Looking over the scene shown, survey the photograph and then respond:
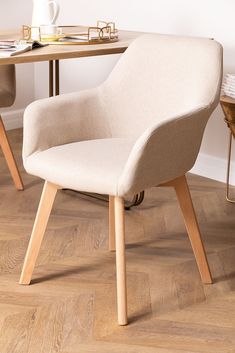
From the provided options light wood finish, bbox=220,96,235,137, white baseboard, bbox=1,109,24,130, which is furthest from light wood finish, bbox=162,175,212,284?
white baseboard, bbox=1,109,24,130

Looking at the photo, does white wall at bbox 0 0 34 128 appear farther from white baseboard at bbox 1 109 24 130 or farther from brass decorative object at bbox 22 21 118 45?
brass decorative object at bbox 22 21 118 45

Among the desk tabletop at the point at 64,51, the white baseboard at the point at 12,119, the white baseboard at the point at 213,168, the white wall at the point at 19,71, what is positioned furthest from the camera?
the white baseboard at the point at 12,119

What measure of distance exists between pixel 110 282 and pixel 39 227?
301 mm

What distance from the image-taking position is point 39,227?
91.0 inches

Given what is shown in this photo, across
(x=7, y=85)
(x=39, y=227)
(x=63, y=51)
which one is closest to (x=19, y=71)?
(x=7, y=85)

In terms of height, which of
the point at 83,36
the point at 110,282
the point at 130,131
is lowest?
the point at 110,282

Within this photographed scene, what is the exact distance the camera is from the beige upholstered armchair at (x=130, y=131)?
2113mm

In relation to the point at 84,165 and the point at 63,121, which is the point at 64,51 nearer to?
the point at 63,121

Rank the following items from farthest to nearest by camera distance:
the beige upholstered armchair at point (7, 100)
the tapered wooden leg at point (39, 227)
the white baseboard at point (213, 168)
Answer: the white baseboard at point (213, 168)
the beige upholstered armchair at point (7, 100)
the tapered wooden leg at point (39, 227)

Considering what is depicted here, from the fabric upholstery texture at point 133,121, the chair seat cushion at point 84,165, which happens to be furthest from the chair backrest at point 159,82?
the chair seat cushion at point 84,165

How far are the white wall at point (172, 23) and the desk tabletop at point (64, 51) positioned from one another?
0.50 m

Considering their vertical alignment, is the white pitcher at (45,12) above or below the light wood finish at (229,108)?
above

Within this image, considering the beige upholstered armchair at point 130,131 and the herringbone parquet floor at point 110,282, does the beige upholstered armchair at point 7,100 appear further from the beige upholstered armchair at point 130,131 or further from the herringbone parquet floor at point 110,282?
the beige upholstered armchair at point 130,131

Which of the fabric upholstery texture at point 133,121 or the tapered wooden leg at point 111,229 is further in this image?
the tapered wooden leg at point 111,229
